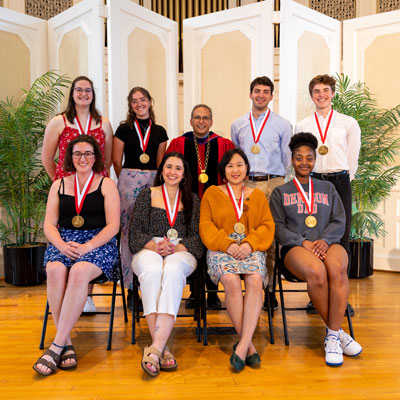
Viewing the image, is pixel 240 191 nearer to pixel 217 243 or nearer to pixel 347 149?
pixel 217 243

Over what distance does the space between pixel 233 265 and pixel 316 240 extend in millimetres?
647

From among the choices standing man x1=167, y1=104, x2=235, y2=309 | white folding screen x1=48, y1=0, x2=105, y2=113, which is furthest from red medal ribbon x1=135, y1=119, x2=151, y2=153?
white folding screen x1=48, y1=0, x2=105, y2=113

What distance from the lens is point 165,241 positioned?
3.11 m

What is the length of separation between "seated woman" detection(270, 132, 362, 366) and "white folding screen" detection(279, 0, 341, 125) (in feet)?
5.70

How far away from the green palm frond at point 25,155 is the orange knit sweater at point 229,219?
2.32m

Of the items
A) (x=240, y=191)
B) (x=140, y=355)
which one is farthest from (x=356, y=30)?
(x=140, y=355)

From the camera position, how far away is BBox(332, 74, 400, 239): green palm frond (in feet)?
17.0

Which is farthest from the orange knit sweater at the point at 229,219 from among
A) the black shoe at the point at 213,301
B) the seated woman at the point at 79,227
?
the black shoe at the point at 213,301

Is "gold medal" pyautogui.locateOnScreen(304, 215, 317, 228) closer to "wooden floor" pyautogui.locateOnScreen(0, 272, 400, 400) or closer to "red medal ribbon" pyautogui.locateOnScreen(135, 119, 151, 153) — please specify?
"wooden floor" pyautogui.locateOnScreen(0, 272, 400, 400)

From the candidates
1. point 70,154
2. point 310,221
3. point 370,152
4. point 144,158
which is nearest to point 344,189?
point 310,221

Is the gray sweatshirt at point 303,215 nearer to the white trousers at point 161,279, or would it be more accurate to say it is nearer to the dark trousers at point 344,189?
the dark trousers at point 344,189

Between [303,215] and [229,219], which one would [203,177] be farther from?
[303,215]

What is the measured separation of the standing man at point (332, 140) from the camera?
3.61 meters

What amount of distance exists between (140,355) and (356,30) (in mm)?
4571
